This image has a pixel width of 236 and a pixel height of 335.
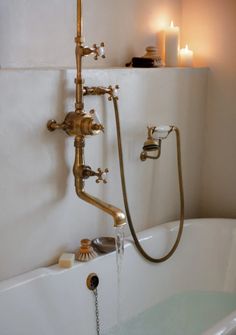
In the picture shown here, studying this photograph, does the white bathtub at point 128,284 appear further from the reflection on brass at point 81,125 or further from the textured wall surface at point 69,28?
the textured wall surface at point 69,28

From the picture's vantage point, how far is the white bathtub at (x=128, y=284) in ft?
4.96

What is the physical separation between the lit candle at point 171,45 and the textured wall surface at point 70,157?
0.09m

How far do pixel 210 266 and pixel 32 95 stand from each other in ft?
3.47

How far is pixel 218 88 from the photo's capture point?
2.24 m

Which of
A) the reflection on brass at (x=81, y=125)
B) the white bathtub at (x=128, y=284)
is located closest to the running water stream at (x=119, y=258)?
the white bathtub at (x=128, y=284)

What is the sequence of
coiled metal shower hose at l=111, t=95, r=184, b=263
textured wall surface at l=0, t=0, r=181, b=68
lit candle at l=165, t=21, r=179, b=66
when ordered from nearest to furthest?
textured wall surface at l=0, t=0, r=181, b=68, coiled metal shower hose at l=111, t=95, r=184, b=263, lit candle at l=165, t=21, r=179, b=66

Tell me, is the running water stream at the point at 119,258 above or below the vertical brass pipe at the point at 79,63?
below

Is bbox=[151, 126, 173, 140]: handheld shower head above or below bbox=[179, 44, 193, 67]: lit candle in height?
below

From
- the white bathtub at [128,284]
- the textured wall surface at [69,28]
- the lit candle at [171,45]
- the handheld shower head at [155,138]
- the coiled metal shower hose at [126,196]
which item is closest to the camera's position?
the white bathtub at [128,284]

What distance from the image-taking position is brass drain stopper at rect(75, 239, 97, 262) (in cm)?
170

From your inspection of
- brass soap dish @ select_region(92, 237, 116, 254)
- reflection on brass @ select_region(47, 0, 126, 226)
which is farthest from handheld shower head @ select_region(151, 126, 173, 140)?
brass soap dish @ select_region(92, 237, 116, 254)

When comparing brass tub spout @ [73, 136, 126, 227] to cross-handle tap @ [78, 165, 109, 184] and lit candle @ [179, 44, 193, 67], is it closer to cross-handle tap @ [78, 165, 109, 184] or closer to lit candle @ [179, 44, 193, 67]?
cross-handle tap @ [78, 165, 109, 184]

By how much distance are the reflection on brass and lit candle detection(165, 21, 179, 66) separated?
58 cm

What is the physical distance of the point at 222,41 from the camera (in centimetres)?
219
